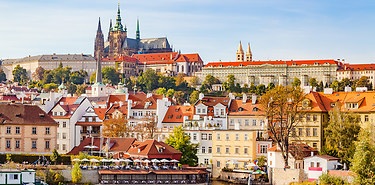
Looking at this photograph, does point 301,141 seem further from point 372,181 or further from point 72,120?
point 72,120

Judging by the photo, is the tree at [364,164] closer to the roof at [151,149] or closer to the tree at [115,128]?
the roof at [151,149]

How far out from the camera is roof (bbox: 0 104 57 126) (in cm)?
7031

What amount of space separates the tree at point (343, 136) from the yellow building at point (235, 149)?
7.93m

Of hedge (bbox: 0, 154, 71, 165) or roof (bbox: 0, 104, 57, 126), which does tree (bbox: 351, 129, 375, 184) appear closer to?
hedge (bbox: 0, 154, 71, 165)

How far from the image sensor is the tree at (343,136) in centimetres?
6738

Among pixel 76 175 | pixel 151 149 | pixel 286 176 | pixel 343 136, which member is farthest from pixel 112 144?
pixel 343 136

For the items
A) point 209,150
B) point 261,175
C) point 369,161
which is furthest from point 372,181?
point 209,150

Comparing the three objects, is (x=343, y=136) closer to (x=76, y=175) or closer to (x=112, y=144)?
(x=112, y=144)

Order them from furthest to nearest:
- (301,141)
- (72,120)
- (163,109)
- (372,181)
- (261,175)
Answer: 1. (163,109)
2. (72,120)
3. (301,141)
4. (261,175)
5. (372,181)

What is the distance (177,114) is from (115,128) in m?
8.68

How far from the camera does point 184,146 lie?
238 ft

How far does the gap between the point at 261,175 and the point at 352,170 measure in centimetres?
1228

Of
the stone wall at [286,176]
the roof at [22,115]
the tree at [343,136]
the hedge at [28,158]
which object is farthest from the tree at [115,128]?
the tree at [343,136]

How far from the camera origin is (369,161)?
5781cm
